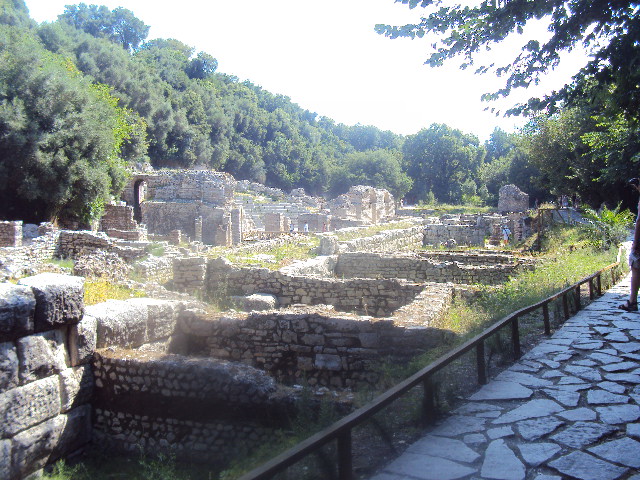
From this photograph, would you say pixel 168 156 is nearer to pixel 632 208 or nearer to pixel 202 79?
pixel 202 79

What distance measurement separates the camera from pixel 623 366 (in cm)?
524

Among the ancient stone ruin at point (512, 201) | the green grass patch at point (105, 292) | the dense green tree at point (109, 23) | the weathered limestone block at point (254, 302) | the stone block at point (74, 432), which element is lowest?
the stone block at point (74, 432)

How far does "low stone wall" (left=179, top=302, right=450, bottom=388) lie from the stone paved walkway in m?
1.46

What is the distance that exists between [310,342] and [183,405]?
1.86m

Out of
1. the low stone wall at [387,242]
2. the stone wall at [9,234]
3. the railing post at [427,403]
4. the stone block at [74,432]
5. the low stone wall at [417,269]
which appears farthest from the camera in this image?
the stone wall at [9,234]

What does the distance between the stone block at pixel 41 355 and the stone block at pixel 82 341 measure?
9 cm

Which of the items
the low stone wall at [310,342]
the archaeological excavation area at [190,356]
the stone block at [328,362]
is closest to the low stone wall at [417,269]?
the archaeological excavation area at [190,356]

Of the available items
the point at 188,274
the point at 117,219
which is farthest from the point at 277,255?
the point at 117,219

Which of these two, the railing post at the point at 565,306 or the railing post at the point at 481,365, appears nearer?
the railing post at the point at 481,365

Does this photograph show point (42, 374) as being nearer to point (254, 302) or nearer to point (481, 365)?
point (481, 365)

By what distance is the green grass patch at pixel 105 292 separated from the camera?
7.51 metres

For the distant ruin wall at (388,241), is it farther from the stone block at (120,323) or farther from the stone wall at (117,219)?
the stone wall at (117,219)

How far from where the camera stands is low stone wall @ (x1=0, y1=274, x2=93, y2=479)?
4.70 m

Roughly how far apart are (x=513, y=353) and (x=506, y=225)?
939 inches
